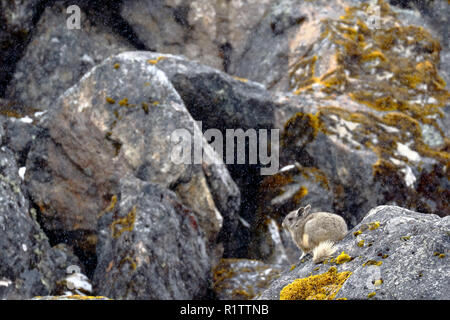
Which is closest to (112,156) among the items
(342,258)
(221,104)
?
(221,104)

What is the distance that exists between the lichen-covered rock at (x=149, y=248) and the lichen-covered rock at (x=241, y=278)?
494 mm

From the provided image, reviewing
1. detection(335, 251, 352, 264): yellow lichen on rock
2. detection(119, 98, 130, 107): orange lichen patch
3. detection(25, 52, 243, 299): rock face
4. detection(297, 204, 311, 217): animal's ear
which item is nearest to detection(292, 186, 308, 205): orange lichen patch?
detection(25, 52, 243, 299): rock face

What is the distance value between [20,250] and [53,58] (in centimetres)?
1108

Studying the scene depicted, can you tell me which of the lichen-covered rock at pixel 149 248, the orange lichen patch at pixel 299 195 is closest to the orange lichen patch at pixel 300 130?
the orange lichen patch at pixel 299 195

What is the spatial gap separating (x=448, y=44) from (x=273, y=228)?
521 inches

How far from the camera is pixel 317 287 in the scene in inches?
231

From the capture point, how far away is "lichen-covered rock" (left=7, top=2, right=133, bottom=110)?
19219 mm

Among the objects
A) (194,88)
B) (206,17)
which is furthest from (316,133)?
(206,17)

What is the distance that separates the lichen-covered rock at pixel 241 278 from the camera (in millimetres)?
11875

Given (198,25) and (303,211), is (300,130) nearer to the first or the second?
(303,211)

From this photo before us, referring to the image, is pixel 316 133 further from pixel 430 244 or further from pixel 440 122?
pixel 430 244

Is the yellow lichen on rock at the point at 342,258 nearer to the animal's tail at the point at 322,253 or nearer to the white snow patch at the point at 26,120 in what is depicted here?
the animal's tail at the point at 322,253

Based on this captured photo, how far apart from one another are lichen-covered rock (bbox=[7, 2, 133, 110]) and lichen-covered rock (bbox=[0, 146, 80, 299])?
25.5 feet

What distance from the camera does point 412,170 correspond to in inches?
618
